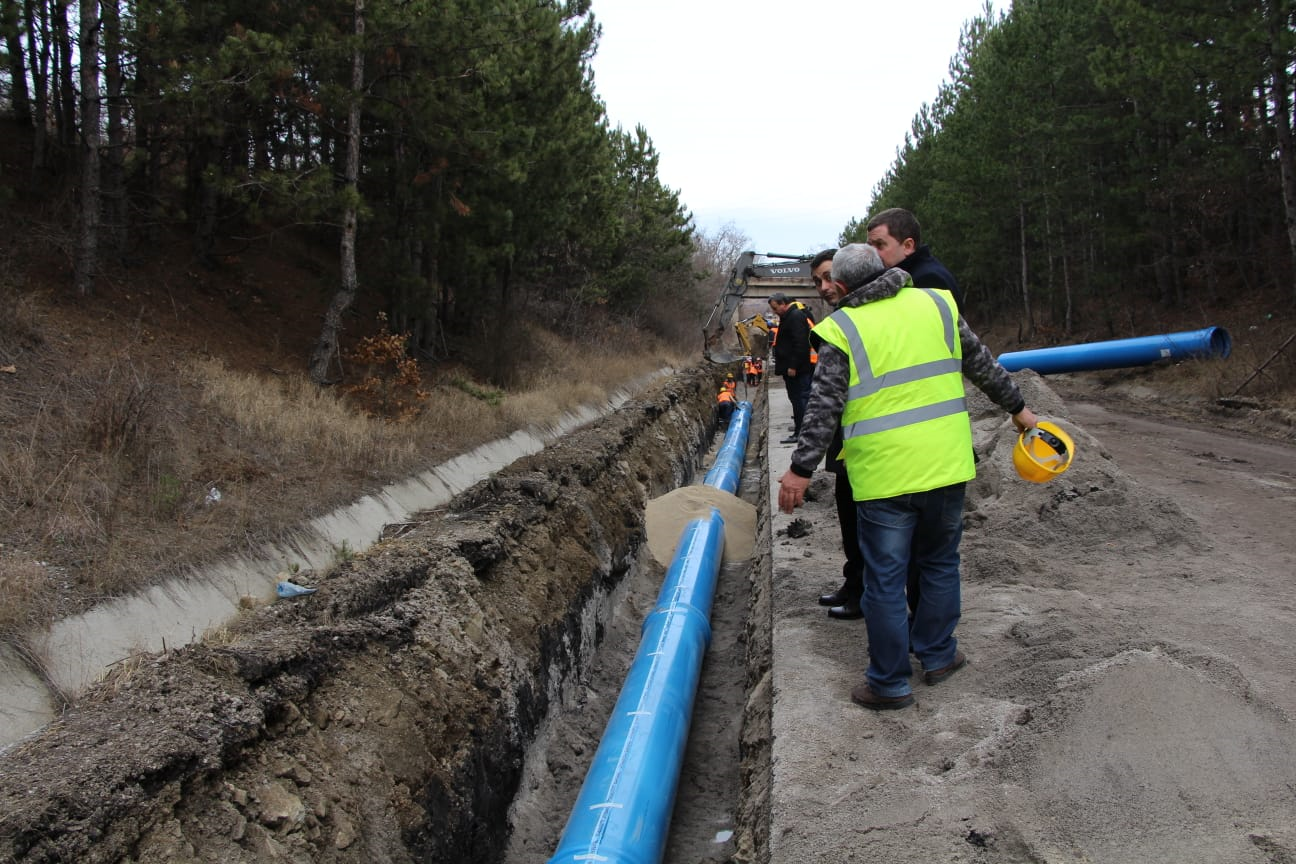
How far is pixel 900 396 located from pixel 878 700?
3.82ft

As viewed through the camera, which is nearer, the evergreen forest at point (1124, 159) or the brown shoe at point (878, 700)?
the brown shoe at point (878, 700)

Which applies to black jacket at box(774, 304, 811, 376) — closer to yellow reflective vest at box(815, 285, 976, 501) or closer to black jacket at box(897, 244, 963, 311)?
black jacket at box(897, 244, 963, 311)

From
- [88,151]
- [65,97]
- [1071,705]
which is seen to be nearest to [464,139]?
[88,151]

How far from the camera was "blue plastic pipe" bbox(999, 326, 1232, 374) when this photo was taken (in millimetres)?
13586

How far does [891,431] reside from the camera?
10.6 ft

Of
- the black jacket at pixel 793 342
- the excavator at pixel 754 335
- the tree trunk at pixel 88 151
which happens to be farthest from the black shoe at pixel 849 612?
the excavator at pixel 754 335

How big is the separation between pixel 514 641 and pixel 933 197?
97.3 ft

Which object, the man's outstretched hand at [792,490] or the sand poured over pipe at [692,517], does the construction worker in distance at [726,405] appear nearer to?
the sand poured over pipe at [692,517]

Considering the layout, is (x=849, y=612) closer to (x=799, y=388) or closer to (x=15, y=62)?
(x=799, y=388)

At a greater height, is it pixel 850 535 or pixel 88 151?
pixel 88 151

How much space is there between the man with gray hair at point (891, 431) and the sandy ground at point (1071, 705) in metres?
0.39

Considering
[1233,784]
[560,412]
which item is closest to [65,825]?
[1233,784]

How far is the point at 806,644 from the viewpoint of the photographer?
4.22 metres

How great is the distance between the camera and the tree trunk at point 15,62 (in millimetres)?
9172
